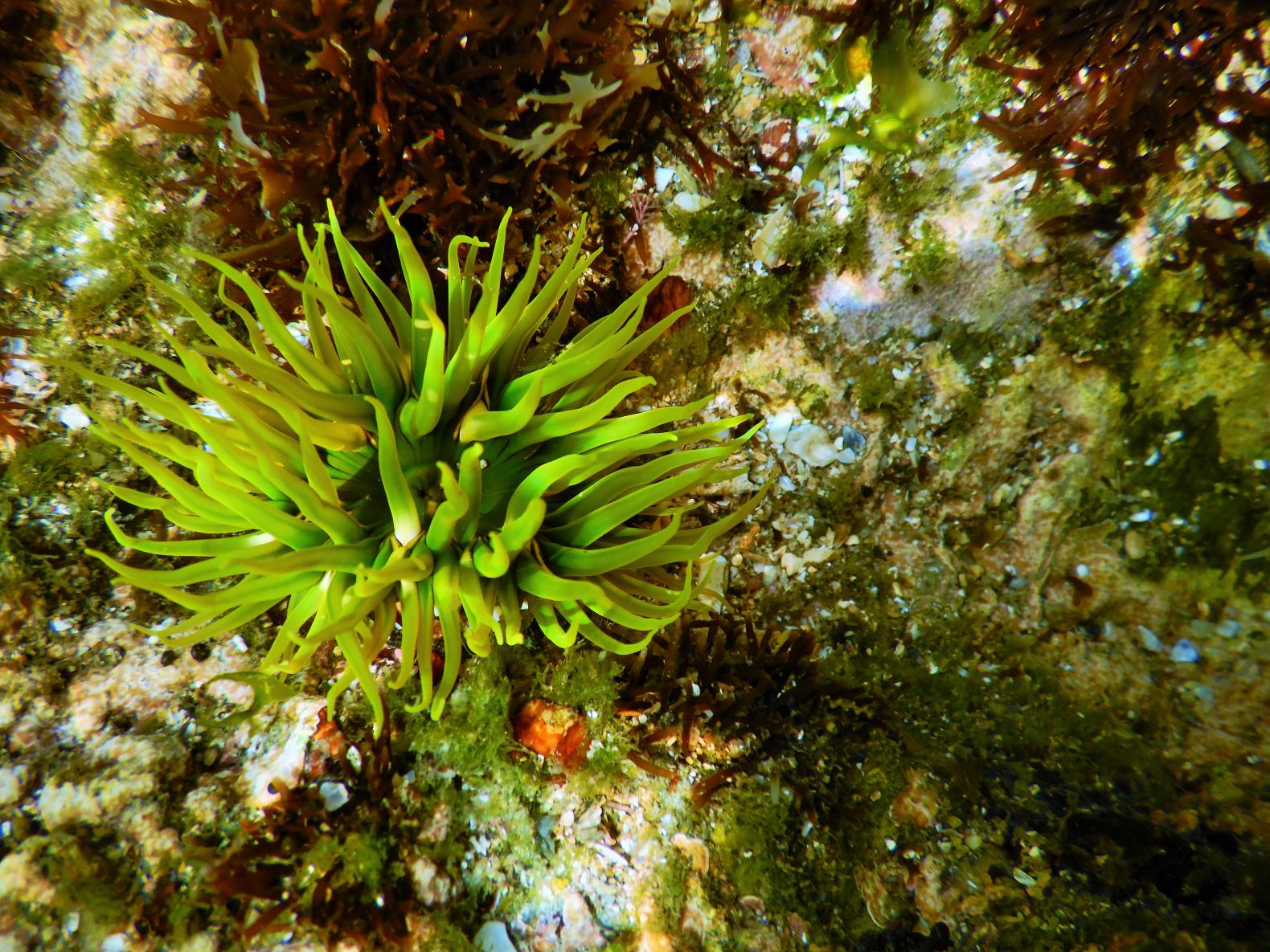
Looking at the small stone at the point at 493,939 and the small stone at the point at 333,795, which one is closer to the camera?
the small stone at the point at 493,939

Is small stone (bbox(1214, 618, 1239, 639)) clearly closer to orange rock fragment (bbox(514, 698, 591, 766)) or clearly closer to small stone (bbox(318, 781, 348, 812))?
orange rock fragment (bbox(514, 698, 591, 766))

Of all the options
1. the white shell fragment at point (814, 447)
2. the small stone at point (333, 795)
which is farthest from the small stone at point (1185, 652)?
the small stone at point (333, 795)

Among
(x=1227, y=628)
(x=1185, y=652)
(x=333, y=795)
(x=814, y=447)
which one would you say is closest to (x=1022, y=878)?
(x=1185, y=652)

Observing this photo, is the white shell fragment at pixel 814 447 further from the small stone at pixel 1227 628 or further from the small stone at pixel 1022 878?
the small stone at pixel 1022 878

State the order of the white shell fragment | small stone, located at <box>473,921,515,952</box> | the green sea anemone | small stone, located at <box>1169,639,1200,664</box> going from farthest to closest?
the white shell fragment, small stone, located at <box>1169,639,1200,664</box>, small stone, located at <box>473,921,515,952</box>, the green sea anemone

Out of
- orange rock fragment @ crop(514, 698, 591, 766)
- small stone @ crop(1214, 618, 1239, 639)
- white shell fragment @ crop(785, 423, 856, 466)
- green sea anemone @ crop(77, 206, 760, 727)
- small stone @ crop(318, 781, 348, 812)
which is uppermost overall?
small stone @ crop(1214, 618, 1239, 639)

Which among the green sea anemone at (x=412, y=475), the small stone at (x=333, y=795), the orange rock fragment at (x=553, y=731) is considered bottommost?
the small stone at (x=333, y=795)

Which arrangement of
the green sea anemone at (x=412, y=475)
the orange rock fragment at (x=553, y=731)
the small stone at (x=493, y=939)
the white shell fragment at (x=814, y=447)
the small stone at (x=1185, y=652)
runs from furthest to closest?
the white shell fragment at (x=814, y=447) < the orange rock fragment at (x=553, y=731) < the small stone at (x=1185, y=652) < the small stone at (x=493, y=939) < the green sea anemone at (x=412, y=475)

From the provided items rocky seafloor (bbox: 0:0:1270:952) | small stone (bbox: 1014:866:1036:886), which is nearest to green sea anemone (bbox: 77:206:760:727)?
rocky seafloor (bbox: 0:0:1270:952)
